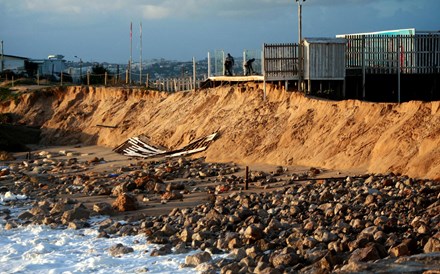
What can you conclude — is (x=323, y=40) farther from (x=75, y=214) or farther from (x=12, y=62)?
(x=12, y=62)

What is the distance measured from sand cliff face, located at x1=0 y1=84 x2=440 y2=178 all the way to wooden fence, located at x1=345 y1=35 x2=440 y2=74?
3933mm

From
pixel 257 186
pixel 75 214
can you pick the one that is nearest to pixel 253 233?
pixel 75 214

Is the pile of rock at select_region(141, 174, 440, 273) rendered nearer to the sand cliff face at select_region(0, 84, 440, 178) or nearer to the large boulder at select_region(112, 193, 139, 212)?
the large boulder at select_region(112, 193, 139, 212)

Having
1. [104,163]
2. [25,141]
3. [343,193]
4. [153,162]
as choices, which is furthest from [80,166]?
[343,193]

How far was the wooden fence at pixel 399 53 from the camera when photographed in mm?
28344

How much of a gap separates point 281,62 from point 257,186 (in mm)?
7880

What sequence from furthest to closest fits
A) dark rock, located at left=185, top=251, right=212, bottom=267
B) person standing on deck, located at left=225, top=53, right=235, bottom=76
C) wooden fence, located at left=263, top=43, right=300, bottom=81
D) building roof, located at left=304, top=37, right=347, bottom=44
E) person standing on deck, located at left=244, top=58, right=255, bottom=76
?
person standing on deck, located at left=225, top=53, right=235, bottom=76, person standing on deck, located at left=244, top=58, right=255, bottom=76, wooden fence, located at left=263, top=43, right=300, bottom=81, building roof, located at left=304, top=37, right=347, bottom=44, dark rock, located at left=185, top=251, right=212, bottom=267

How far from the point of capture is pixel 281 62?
26141mm

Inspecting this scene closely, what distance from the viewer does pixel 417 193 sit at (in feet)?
49.9

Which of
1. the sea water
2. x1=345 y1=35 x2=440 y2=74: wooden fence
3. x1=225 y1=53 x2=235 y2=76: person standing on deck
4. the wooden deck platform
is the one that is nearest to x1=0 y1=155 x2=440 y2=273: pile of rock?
the sea water

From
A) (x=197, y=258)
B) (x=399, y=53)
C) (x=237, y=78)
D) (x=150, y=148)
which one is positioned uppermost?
(x=399, y=53)

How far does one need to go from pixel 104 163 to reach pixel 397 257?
1814 cm

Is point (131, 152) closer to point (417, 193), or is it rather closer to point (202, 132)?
point (202, 132)

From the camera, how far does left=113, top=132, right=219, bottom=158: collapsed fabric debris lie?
26.6 m
